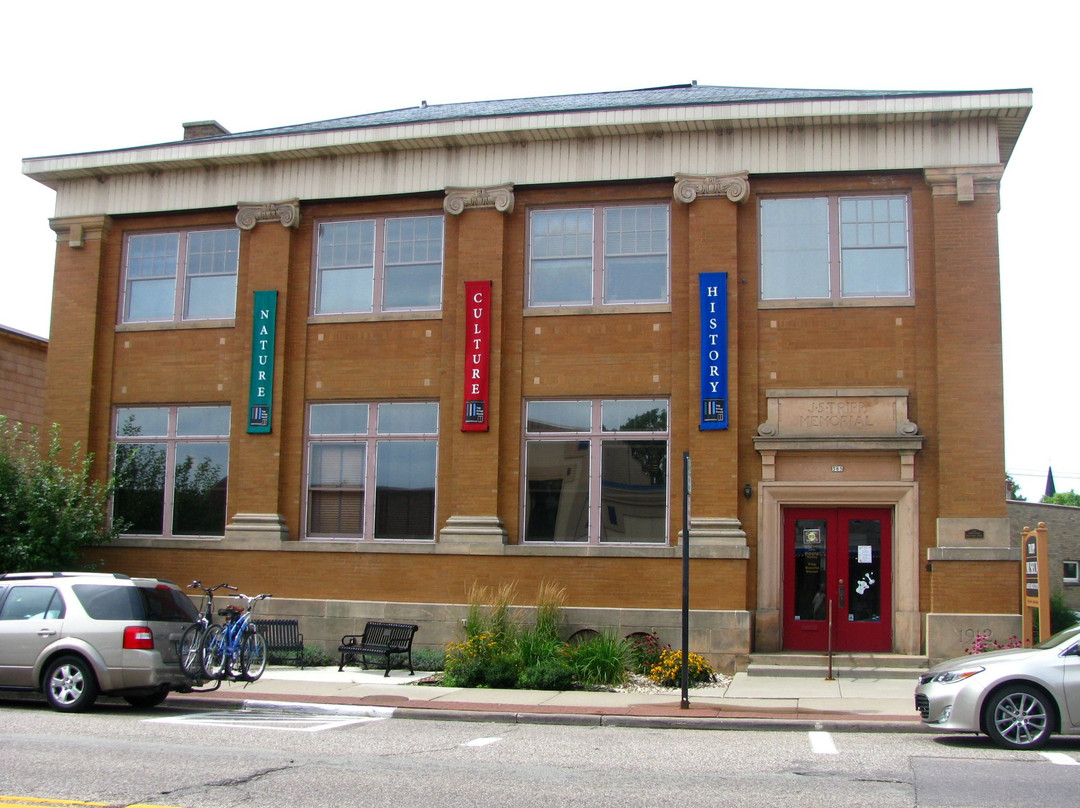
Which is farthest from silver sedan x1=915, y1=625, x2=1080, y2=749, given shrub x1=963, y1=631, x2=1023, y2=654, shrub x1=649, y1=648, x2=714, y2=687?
shrub x1=963, y1=631, x2=1023, y2=654

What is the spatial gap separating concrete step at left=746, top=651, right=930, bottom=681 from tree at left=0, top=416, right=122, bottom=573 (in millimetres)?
11536

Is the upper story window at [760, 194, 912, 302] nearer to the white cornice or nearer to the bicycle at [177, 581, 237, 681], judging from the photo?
the white cornice

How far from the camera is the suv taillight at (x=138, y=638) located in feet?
42.8

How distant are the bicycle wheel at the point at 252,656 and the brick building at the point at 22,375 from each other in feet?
41.4

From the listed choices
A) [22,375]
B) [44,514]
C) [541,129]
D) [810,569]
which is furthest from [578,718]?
[22,375]

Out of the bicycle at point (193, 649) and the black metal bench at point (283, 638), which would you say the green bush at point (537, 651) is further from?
the bicycle at point (193, 649)

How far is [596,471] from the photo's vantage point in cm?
1853

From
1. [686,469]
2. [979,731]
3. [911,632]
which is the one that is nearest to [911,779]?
[979,731]

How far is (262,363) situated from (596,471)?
6.24 metres

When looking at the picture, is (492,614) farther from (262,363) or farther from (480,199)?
(480,199)

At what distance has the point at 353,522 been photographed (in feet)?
64.2

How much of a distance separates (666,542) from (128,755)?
9.87m

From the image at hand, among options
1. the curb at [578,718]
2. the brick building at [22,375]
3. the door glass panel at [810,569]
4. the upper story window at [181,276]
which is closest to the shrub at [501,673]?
the curb at [578,718]

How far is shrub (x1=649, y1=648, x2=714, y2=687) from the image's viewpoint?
15.9 m
